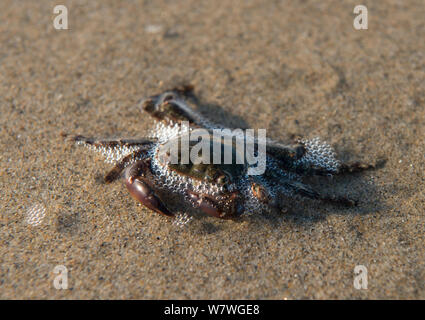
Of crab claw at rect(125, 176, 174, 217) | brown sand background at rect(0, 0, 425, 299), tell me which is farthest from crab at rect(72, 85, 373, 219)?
brown sand background at rect(0, 0, 425, 299)

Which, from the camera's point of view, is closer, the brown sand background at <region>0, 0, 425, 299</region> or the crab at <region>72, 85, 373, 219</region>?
the brown sand background at <region>0, 0, 425, 299</region>

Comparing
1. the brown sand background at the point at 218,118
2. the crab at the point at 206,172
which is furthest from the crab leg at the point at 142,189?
the brown sand background at the point at 218,118

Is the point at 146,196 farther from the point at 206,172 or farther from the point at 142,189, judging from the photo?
the point at 206,172

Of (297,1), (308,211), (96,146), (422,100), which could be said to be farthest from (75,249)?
(297,1)

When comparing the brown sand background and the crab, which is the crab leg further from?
the brown sand background

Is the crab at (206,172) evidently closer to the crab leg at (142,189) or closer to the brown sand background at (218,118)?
the crab leg at (142,189)

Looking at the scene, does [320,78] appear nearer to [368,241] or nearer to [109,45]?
[368,241]
